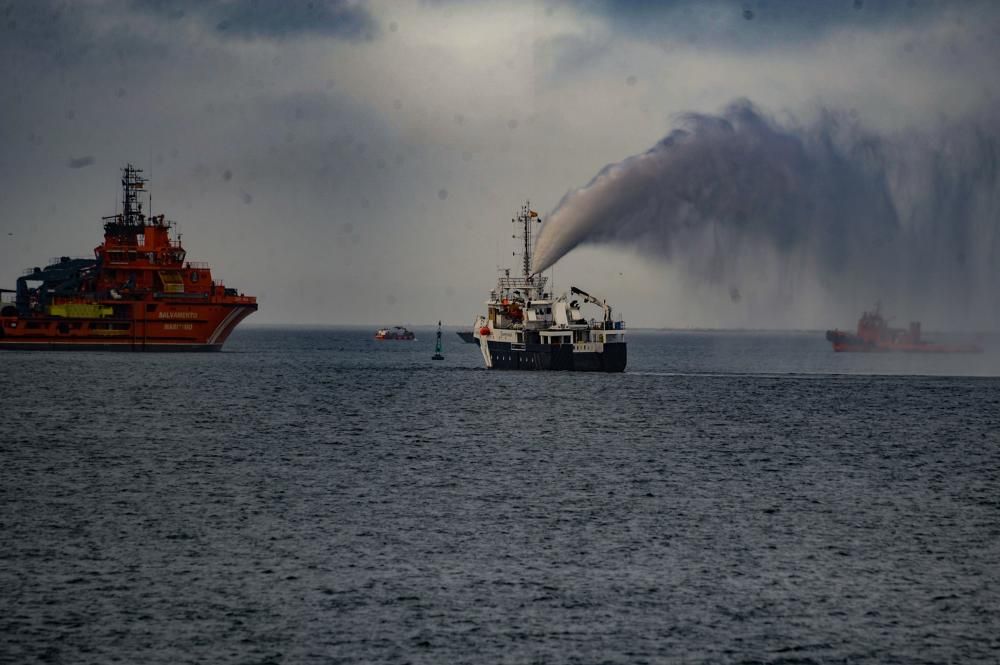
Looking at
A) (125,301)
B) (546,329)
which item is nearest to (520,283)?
(546,329)

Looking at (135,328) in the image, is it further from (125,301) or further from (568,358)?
(568,358)

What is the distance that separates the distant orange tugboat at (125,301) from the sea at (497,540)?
83458 mm

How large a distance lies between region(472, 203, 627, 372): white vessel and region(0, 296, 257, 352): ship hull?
55174 millimetres

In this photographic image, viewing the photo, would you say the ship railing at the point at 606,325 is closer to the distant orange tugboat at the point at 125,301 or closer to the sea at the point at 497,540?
the sea at the point at 497,540

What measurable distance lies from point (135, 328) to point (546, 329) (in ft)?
238

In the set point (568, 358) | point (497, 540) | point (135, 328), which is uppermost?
point (135, 328)

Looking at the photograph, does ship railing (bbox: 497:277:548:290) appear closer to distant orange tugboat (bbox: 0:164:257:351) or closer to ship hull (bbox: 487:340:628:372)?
ship hull (bbox: 487:340:628:372)

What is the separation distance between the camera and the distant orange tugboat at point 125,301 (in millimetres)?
157000

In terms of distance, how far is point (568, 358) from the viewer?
116 meters

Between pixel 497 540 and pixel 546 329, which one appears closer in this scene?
pixel 497 540

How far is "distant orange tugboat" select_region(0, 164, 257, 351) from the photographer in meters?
157

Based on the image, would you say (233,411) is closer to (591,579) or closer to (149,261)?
(591,579)

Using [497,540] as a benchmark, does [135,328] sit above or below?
above

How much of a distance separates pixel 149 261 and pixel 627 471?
408ft
